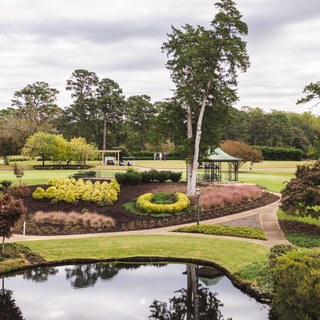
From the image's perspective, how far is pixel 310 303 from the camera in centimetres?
590

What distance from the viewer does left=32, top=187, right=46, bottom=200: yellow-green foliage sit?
19.5 metres

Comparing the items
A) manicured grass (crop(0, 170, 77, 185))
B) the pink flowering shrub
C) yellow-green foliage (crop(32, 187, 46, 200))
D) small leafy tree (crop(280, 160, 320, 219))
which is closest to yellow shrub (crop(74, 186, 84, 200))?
yellow-green foliage (crop(32, 187, 46, 200))

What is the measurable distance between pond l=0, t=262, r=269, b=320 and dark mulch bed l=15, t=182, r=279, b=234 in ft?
16.6

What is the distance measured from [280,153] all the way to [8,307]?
7514cm

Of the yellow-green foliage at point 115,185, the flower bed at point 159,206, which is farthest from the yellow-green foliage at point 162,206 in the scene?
the yellow-green foliage at point 115,185

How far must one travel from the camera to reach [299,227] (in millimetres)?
14906

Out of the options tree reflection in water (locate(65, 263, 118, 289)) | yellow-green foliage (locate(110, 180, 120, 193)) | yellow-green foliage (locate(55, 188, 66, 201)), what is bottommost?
tree reflection in water (locate(65, 263, 118, 289))

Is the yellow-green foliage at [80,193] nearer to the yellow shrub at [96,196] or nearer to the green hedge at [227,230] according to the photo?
the yellow shrub at [96,196]

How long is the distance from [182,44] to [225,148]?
26.6 m

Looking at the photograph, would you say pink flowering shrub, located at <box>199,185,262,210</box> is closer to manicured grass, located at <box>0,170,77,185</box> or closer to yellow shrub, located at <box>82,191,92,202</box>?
yellow shrub, located at <box>82,191,92,202</box>

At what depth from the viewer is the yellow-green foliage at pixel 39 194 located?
19453 millimetres

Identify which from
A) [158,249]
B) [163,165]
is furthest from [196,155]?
[163,165]

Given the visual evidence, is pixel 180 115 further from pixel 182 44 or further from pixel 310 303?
pixel 310 303

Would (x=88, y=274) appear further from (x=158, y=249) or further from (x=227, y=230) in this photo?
(x=227, y=230)
